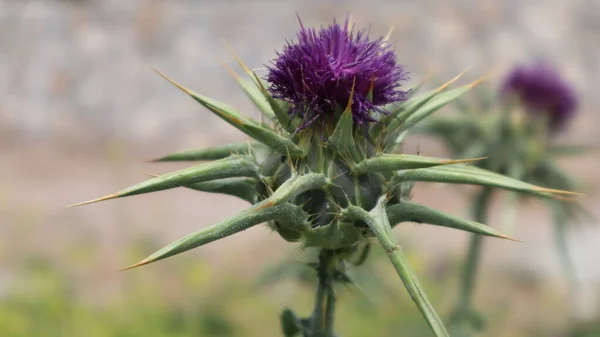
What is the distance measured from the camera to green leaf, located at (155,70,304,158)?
4.59ft

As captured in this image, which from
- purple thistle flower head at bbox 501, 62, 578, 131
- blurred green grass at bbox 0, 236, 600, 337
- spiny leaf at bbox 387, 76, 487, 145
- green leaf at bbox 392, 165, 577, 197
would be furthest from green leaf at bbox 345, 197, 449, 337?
blurred green grass at bbox 0, 236, 600, 337

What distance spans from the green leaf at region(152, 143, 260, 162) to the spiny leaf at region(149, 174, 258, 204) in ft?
0.22

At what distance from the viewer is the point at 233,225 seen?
1.25 m

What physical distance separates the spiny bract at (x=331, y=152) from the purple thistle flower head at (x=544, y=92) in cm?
162

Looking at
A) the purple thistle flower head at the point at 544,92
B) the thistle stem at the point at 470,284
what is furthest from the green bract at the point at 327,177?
the purple thistle flower head at the point at 544,92

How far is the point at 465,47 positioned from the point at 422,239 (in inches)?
148

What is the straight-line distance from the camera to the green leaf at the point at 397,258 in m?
1.14

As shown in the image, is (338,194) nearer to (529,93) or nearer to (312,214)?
(312,214)

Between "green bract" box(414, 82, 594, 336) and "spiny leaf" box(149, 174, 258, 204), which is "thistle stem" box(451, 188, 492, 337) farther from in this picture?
"spiny leaf" box(149, 174, 258, 204)

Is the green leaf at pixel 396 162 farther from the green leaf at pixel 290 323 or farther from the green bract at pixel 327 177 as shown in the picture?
the green leaf at pixel 290 323

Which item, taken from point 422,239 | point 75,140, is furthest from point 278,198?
point 75,140

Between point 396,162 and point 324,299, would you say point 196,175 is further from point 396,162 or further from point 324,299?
point 324,299

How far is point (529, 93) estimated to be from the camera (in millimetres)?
3055

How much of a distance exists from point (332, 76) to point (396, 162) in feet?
0.87
